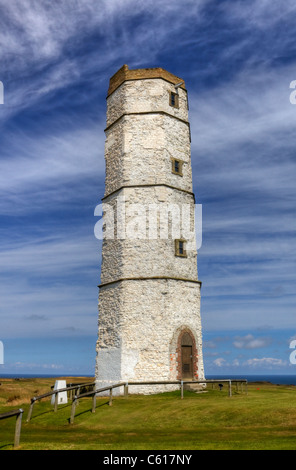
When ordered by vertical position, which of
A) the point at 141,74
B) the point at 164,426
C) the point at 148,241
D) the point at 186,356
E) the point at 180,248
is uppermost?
the point at 141,74

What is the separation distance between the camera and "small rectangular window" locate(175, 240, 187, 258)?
2471 cm

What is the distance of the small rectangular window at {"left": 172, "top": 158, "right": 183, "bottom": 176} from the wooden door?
35.2 ft

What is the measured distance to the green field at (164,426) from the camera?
409 inches

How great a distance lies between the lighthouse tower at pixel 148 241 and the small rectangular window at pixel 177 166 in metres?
0.06

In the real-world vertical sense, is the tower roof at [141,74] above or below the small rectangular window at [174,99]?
above

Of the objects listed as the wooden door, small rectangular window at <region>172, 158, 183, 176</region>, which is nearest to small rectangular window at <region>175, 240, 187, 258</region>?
small rectangular window at <region>172, 158, 183, 176</region>

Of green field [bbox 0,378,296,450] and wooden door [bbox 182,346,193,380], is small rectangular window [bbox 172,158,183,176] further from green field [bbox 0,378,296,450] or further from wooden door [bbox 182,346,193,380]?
green field [bbox 0,378,296,450]

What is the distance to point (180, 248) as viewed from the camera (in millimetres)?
25000

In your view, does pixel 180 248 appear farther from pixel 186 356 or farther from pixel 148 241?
pixel 186 356

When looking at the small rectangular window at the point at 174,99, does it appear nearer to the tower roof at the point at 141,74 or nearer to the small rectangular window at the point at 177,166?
the tower roof at the point at 141,74

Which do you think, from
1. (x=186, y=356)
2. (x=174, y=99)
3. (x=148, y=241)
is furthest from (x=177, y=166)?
(x=186, y=356)

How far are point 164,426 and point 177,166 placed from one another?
16560 millimetres

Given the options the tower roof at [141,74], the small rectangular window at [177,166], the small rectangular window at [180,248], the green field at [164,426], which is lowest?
the green field at [164,426]

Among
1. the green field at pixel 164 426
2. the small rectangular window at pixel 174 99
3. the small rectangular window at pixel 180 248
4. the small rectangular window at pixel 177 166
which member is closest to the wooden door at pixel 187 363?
the green field at pixel 164 426
